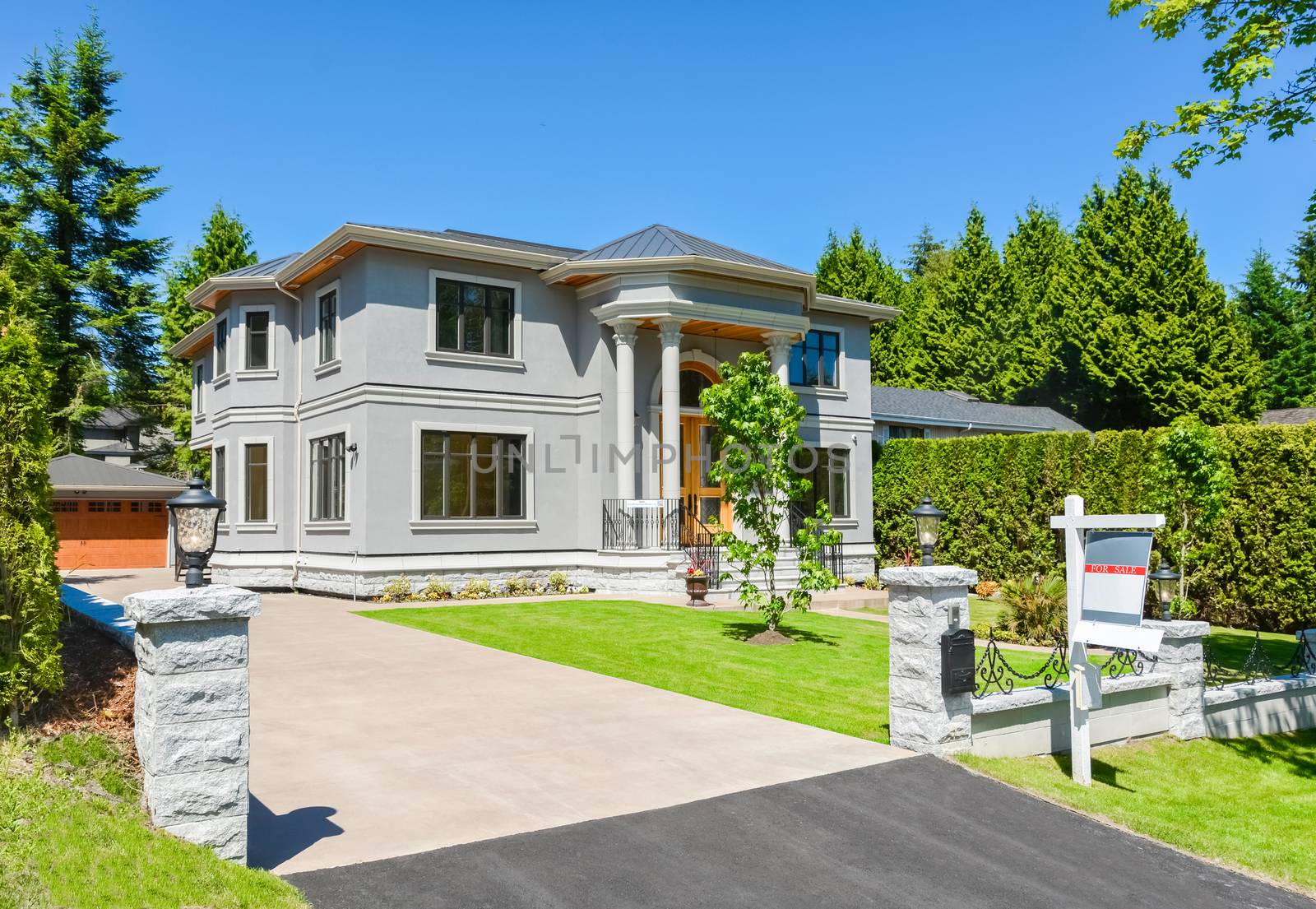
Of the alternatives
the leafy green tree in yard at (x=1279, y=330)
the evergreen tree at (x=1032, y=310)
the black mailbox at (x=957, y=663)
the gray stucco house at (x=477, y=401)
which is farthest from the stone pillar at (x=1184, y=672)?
the leafy green tree in yard at (x=1279, y=330)

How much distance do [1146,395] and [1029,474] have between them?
1661 centimetres

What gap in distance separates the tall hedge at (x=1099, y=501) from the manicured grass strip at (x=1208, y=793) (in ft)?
21.2

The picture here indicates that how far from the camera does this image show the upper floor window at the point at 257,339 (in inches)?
842

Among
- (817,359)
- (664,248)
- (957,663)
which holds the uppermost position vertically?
(664,248)

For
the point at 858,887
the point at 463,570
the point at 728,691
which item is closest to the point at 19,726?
the point at 858,887

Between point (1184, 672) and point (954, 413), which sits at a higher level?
point (954, 413)

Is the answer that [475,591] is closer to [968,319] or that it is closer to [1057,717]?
[1057,717]

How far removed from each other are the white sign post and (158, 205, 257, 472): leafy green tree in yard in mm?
31998

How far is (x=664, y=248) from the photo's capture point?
19.3 meters

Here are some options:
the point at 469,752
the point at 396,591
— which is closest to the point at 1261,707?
the point at 469,752

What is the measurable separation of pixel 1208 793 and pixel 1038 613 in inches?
257

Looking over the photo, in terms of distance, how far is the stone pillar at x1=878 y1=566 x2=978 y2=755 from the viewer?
25.2 feet

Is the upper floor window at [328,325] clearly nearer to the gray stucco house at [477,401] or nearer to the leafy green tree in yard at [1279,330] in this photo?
the gray stucco house at [477,401]

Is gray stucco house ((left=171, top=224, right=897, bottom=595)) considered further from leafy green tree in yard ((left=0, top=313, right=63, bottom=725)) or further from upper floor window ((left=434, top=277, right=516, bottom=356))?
leafy green tree in yard ((left=0, top=313, right=63, bottom=725))
